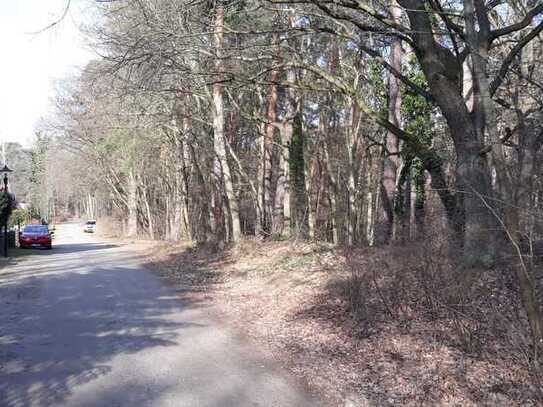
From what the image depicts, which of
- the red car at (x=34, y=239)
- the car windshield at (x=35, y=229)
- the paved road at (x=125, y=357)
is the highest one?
the car windshield at (x=35, y=229)

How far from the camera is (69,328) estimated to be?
9703 mm

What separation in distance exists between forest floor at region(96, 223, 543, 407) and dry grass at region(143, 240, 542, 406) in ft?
0.05

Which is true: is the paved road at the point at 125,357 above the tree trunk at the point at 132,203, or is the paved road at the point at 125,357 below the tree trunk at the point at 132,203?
below

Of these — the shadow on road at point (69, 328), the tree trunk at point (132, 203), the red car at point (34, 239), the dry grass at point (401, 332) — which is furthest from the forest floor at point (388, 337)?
the tree trunk at point (132, 203)

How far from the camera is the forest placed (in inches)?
316

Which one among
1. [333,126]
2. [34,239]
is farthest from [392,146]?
[34,239]

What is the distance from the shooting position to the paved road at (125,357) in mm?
6047

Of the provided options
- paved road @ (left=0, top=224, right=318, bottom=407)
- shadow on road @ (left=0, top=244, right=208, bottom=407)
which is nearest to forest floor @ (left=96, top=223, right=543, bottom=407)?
paved road @ (left=0, top=224, right=318, bottom=407)

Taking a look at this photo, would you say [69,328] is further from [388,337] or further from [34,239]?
[34,239]

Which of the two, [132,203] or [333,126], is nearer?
[333,126]

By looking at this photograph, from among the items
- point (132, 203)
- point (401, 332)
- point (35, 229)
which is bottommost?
point (401, 332)

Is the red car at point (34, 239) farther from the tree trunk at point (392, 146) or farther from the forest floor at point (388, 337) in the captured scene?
the forest floor at point (388, 337)

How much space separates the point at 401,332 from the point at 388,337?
200mm

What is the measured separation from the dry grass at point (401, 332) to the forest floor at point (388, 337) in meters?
0.02
